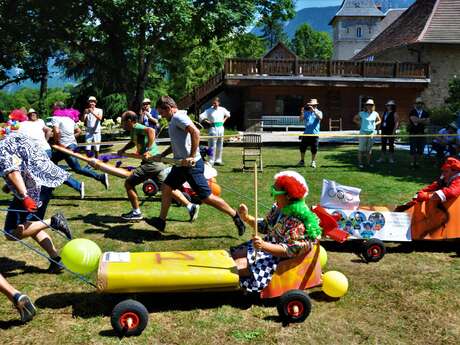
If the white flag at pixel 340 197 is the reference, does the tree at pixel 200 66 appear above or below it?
above

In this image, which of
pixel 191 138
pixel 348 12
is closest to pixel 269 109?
pixel 191 138

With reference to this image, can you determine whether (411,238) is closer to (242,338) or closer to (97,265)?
(242,338)

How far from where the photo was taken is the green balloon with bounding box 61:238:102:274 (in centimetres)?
489

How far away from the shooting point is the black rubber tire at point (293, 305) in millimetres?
4523

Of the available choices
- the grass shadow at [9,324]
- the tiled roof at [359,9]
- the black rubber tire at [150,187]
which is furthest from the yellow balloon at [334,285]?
the tiled roof at [359,9]

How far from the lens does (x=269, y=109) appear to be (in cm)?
2823

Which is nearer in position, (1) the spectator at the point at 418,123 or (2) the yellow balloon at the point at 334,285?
(2) the yellow balloon at the point at 334,285

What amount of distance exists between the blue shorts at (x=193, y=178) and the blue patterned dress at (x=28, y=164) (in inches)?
64.7

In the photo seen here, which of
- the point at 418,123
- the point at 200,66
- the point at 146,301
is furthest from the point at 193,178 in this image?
the point at 200,66

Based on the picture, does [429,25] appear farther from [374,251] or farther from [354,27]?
[354,27]

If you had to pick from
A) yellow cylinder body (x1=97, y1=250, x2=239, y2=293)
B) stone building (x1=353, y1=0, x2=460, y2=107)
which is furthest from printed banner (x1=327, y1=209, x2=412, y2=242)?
stone building (x1=353, y1=0, x2=460, y2=107)

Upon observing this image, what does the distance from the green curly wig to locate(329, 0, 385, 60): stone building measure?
65097 millimetres

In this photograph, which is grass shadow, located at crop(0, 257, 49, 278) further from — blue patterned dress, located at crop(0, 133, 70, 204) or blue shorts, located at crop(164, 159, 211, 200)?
blue shorts, located at crop(164, 159, 211, 200)

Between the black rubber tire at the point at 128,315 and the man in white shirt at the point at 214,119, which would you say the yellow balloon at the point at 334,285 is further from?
the man in white shirt at the point at 214,119
